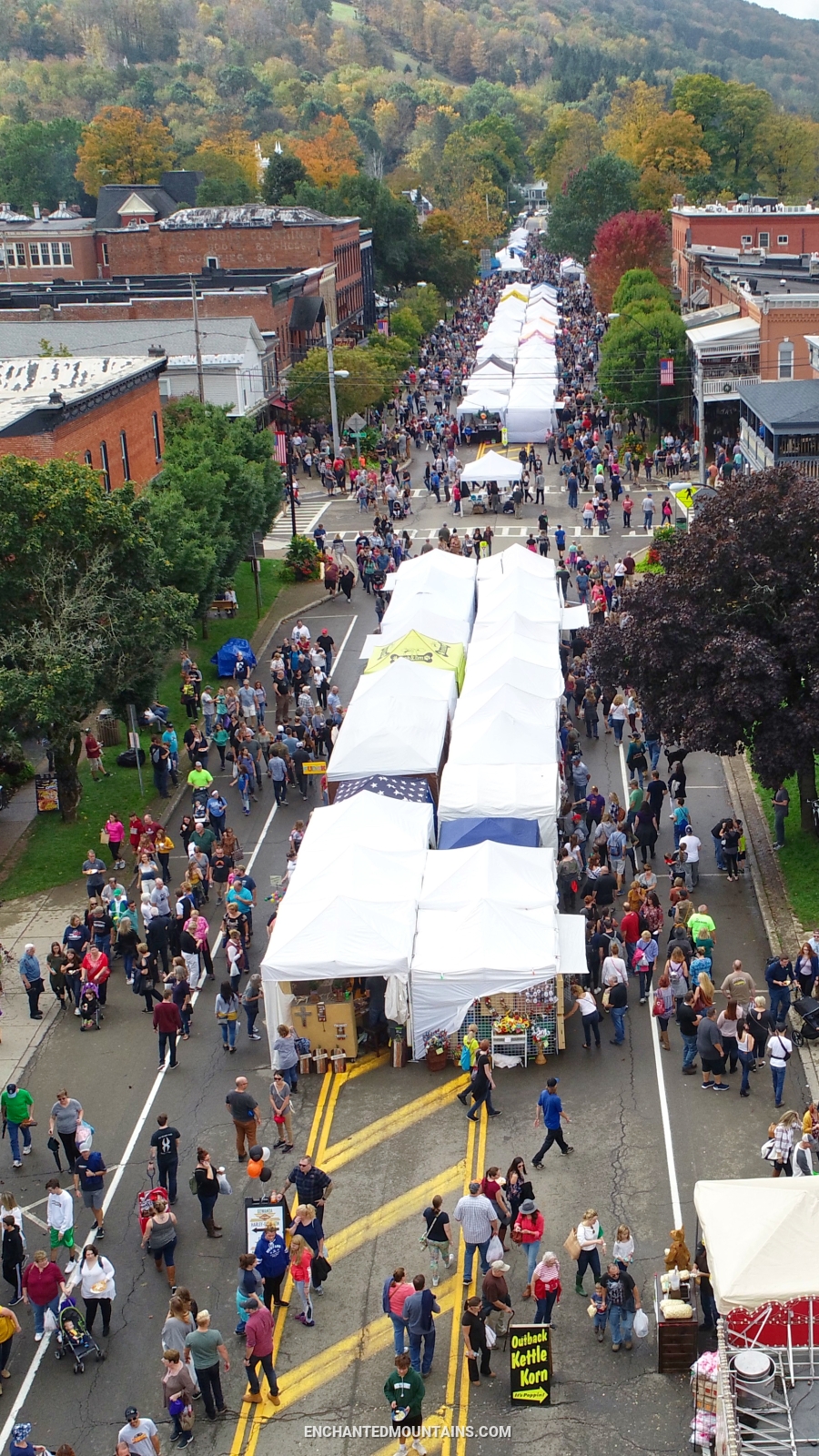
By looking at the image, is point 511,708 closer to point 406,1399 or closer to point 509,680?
point 509,680

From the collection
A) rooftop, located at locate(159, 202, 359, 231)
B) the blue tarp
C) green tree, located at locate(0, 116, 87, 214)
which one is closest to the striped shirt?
the blue tarp

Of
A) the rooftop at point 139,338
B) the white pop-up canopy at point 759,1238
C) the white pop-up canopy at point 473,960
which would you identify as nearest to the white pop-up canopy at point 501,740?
the white pop-up canopy at point 473,960

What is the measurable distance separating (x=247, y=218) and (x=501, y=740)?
69.7 m

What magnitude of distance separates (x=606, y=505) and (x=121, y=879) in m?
28.6

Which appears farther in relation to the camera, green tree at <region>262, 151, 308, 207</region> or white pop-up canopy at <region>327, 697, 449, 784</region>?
green tree at <region>262, 151, 308, 207</region>

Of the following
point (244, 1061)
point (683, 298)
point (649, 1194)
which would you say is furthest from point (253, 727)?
point (683, 298)

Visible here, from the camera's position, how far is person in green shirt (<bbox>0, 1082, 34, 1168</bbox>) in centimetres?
1750

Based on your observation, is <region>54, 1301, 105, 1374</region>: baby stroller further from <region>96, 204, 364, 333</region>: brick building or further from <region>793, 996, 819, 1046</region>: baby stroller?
<region>96, 204, 364, 333</region>: brick building

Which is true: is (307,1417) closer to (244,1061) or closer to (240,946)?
(244,1061)

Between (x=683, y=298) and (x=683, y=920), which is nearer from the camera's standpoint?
(x=683, y=920)

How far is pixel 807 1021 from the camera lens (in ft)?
62.7

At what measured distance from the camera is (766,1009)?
1916 cm

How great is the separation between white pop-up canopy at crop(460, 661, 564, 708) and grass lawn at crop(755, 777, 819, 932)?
4.48 m

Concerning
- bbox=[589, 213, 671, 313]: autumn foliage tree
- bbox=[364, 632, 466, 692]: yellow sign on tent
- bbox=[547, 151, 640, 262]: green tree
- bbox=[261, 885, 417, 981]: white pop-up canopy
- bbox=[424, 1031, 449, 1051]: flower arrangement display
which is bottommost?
bbox=[424, 1031, 449, 1051]: flower arrangement display
